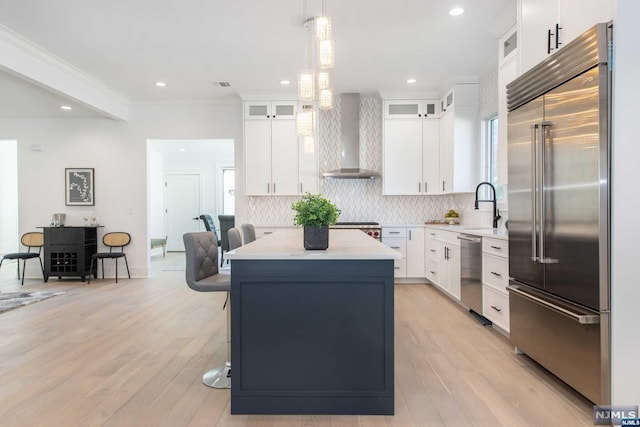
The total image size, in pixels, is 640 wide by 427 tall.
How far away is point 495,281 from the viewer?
3.37 m

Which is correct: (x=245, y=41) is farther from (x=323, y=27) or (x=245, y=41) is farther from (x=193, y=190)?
(x=193, y=190)

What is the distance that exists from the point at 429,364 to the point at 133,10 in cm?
376

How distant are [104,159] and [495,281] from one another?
238 inches

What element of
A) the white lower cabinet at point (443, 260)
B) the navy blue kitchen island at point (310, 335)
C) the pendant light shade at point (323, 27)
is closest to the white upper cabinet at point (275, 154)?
the white lower cabinet at point (443, 260)

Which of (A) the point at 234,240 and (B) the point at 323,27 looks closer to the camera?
(B) the point at 323,27

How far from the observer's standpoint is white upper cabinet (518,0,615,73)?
2076 mm

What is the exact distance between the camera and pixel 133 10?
3.32 m

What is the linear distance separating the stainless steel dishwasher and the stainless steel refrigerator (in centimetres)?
91

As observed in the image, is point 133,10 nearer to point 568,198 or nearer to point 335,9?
point 335,9

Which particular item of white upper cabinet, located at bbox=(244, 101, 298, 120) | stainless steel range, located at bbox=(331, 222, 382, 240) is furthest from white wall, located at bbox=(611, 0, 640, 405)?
white upper cabinet, located at bbox=(244, 101, 298, 120)

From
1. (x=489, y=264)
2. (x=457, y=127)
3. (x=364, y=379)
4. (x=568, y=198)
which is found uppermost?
(x=457, y=127)

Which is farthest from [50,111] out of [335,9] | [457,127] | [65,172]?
[457,127]

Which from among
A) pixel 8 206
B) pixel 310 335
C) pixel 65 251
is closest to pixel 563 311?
pixel 310 335

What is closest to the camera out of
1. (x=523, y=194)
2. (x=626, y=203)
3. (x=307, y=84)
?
(x=626, y=203)
